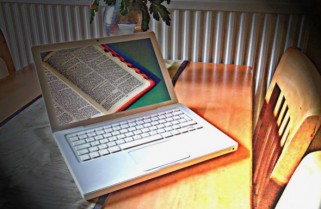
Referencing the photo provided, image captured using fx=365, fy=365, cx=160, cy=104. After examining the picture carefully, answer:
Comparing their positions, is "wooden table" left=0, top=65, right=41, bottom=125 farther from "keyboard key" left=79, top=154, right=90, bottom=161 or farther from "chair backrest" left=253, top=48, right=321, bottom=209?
"chair backrest" left=253, top=48, right=321, bottom=209

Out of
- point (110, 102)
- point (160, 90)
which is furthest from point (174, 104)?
point (110, 102)

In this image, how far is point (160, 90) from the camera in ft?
3.25

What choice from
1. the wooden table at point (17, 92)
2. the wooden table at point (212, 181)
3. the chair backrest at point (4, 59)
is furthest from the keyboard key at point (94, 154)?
the chair backrest at point (4, 59)

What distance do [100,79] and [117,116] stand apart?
0.11 m

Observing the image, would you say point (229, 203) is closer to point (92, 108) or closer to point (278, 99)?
point (92, 108)

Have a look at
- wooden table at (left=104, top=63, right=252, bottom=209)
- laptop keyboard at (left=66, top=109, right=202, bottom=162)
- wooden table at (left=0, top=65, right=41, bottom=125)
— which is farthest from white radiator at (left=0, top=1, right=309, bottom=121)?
laptop keyboard at (left=66, top=109, right=202, bottom=162)

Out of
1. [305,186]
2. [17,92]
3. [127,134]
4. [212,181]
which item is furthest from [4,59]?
[305,186]

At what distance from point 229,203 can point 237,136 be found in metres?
0.26

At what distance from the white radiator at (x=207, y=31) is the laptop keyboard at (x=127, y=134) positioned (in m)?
0.84

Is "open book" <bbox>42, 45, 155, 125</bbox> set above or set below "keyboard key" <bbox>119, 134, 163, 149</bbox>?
above

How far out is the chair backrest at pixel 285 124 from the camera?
0.73 m

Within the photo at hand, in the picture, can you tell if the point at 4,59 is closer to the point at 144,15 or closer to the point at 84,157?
the point at 144,15

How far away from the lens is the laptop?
2.32 ft

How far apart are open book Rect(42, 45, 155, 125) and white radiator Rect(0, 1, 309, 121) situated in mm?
749
